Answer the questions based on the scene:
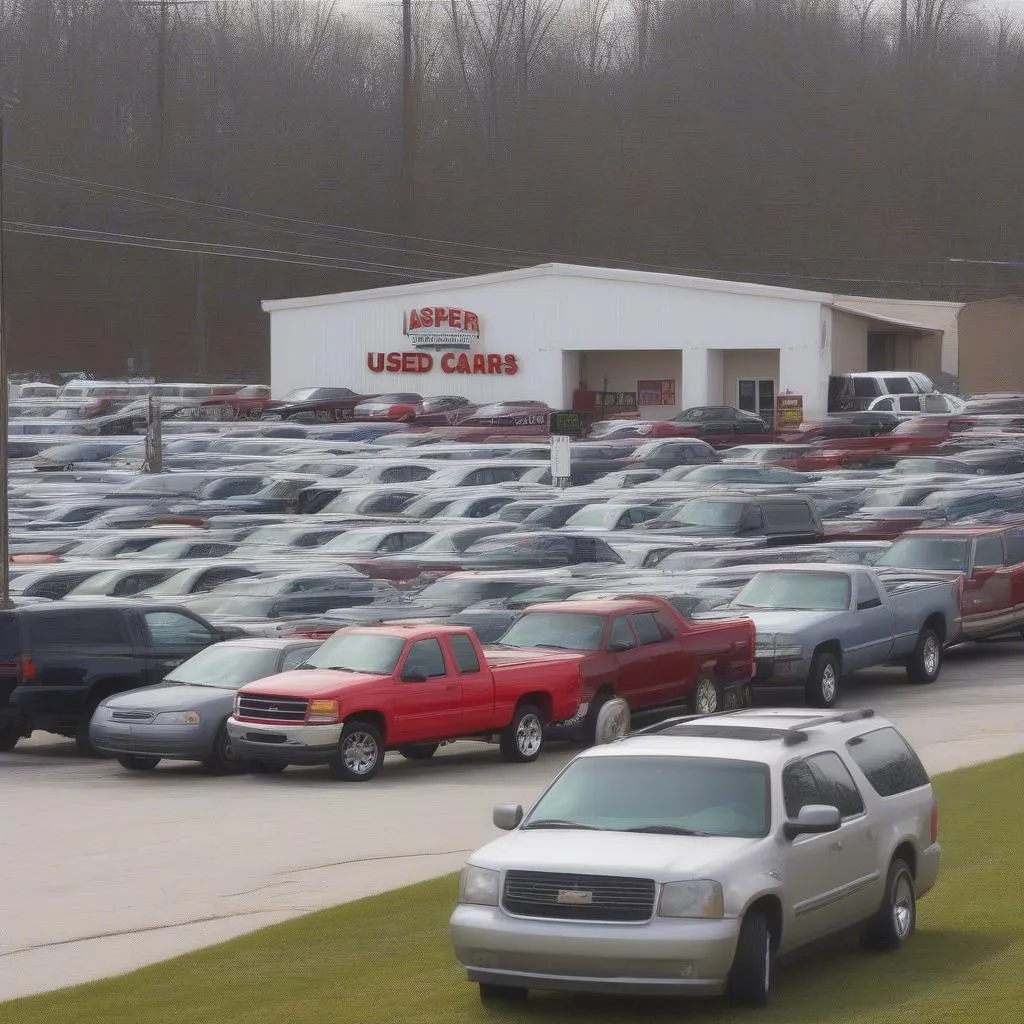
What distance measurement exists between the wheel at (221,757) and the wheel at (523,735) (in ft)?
8.53

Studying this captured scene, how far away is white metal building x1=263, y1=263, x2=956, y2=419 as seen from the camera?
6091 cm

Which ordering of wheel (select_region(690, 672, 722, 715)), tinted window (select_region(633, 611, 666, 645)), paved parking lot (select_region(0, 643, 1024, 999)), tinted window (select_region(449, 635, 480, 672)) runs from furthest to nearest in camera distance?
wheel (select_region(690, 672, 722, 715))
tinted window (select_region(633, 611, 666, 645))
tinted window (select_region(449, 635, 480, 672))
paved parking lot (select_region(0, 643, 1024, 999))

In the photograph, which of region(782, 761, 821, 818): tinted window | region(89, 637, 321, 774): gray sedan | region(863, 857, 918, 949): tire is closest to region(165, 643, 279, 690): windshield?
region(89, 637, 321, 774): gray sedan

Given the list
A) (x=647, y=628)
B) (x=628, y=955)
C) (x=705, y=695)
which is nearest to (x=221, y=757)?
(x=647, y=628)

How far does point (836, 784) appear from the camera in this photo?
32.3 ft

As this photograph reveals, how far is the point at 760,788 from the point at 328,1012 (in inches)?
92.0

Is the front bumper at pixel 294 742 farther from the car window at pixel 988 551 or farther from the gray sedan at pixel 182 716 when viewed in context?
the car window at pixel 988 551

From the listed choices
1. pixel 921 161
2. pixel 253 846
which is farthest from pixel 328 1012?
pixel 921 161

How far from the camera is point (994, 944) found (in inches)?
396

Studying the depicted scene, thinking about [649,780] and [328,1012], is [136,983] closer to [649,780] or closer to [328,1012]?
[328,1012]

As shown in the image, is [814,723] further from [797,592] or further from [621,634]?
[797,592]

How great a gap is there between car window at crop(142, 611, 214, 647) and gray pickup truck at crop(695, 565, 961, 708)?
5.65 meters

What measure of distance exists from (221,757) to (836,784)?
9.64 metres

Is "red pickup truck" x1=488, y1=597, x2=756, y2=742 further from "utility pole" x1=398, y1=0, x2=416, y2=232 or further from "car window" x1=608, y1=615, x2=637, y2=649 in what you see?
"utility pole" x1=398, y1=0, x2=416, y2=232
